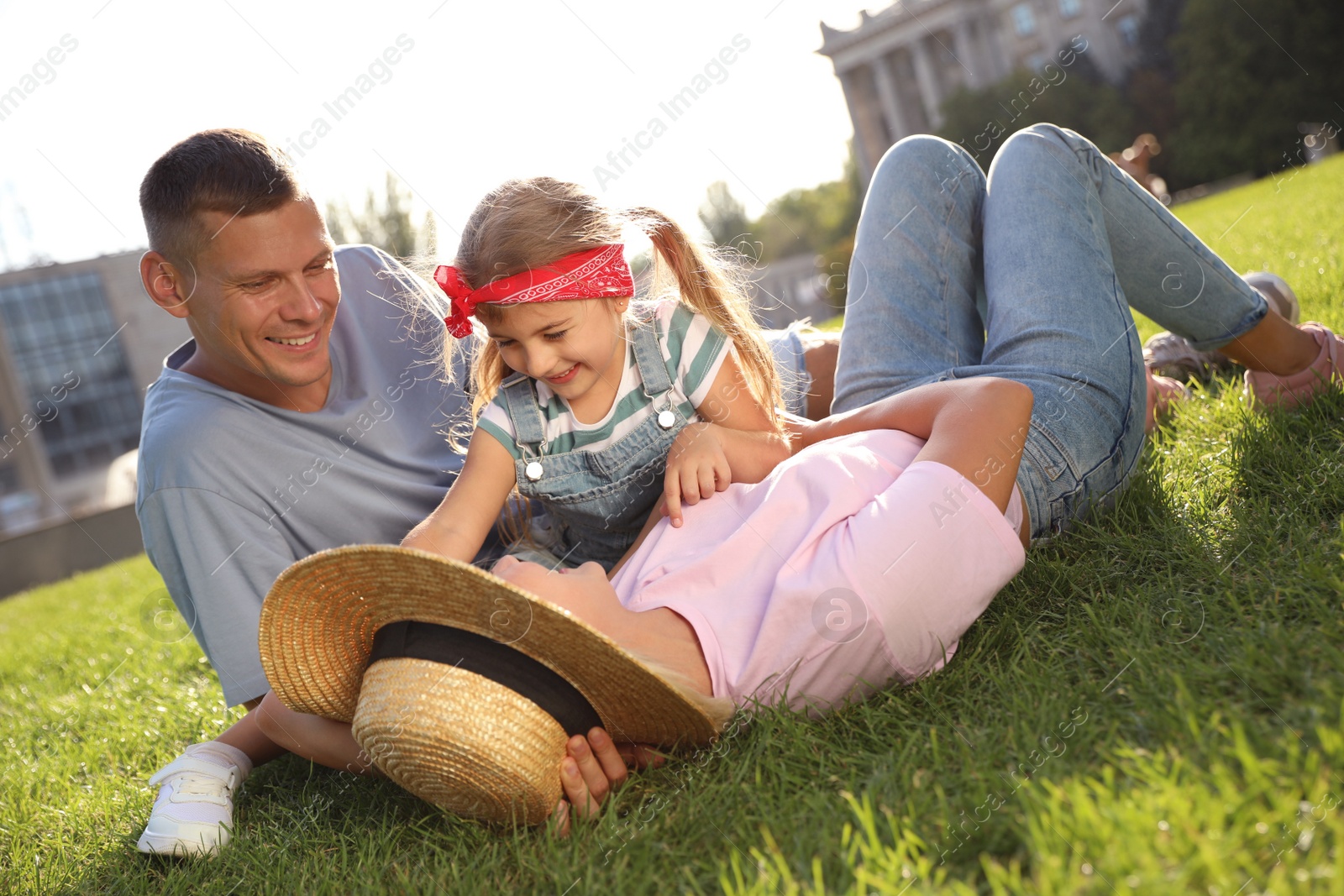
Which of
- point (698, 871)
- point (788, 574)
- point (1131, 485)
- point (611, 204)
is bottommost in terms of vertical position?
point (1131, 485)

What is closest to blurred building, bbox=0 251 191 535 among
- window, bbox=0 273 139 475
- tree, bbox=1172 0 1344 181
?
window, bbox=0 273 139 475

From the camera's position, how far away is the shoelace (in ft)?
7.45

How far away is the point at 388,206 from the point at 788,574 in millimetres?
17954

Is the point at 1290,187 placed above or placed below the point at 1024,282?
below

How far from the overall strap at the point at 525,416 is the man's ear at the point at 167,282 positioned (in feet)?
3.52

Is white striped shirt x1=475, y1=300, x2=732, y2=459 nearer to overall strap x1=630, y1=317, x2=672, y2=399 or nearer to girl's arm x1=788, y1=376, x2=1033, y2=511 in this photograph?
overall strap x1=630, y1=317, x2=672, y2=399

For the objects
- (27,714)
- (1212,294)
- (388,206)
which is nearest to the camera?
(1212,294)

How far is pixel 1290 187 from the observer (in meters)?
11.8

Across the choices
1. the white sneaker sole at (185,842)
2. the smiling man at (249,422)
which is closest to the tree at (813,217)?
the smiling man at (249,422)

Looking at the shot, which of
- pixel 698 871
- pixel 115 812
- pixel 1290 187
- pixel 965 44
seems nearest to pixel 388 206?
pixel 1290 187

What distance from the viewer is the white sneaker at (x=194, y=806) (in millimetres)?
2137

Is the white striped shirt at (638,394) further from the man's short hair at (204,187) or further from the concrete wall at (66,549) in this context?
the concrete wall at (66,549)

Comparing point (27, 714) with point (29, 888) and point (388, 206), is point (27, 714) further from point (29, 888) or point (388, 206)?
point (388, 206)

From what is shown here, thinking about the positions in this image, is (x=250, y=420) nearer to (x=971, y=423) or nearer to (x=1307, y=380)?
(x=971, y=423)
